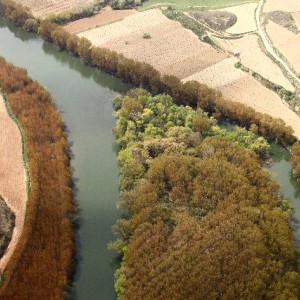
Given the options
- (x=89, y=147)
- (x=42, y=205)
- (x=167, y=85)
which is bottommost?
(x=89, y=147)

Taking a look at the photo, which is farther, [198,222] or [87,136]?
[87,136]

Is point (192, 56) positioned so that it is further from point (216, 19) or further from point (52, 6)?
point (52, 6)

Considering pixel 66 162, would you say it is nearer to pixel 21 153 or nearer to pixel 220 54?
pixel 21 153

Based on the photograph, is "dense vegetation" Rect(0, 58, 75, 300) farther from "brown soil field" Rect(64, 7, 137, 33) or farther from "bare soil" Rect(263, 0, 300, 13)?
"bare soil" Rect(263, 0, 300, 13)

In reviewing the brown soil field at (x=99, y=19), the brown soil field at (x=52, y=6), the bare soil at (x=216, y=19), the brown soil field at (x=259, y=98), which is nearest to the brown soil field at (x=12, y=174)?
the brown soil field at (x=99, y=19)

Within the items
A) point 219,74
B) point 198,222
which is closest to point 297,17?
point 219,74

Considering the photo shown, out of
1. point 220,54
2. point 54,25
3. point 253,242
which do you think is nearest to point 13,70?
point 54,25

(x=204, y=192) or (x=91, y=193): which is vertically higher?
(x=204, y=192)

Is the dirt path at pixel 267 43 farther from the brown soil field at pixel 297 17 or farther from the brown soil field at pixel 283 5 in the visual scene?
the brown soil field at pixel 297 17
